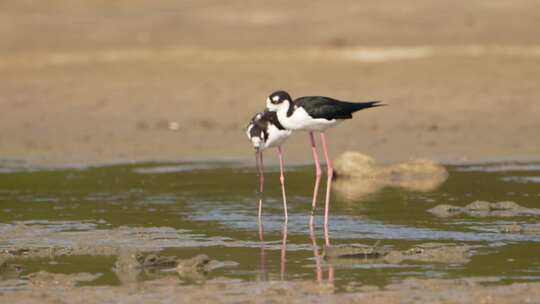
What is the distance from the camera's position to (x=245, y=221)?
33.0 ft

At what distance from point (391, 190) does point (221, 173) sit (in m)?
2.16

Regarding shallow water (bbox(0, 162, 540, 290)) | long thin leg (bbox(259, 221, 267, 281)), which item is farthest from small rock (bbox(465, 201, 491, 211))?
long thin leg (bbox(259, 221, 267, 281))

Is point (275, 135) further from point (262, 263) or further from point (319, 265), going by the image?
point (319, 265)

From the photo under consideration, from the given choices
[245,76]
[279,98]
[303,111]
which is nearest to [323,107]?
[303,111]

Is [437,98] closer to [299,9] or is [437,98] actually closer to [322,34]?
[322,34]

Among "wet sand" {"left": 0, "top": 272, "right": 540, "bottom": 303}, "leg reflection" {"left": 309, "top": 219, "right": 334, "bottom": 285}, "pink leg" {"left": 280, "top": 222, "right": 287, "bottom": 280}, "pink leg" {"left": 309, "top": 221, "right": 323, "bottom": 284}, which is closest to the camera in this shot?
"wet sand" {"left": 0, "top": 272, "right": 540, "bottom": 303}

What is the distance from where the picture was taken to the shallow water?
793 centimetres

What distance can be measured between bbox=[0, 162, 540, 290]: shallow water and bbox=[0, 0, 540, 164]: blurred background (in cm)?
161

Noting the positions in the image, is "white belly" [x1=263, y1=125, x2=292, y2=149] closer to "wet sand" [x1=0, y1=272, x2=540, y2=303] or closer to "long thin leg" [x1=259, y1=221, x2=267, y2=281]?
"long thin leg" [x1=259, y1=221, x2=267, y2=281]

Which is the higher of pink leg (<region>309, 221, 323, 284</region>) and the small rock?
the small rock

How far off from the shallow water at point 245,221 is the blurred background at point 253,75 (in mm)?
1613

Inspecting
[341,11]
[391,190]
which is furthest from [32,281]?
[341,11]

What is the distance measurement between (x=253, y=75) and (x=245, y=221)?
29.8 ft

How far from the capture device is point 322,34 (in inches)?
824
